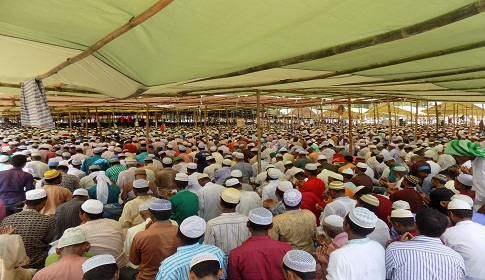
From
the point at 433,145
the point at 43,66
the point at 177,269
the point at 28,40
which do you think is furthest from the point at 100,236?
the point at 433,145

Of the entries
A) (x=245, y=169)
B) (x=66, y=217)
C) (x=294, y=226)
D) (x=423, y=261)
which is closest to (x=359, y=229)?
(x=423, y=261)

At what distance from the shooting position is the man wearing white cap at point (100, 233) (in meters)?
3.11

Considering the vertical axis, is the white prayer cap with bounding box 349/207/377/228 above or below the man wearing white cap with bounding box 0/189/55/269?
above

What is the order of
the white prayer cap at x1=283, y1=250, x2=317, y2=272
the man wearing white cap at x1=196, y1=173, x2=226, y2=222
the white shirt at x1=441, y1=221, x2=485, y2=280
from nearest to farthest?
the white prayer cap at x1=283, y1=250, x2=317, y2=272
the white shirt at x1=441, y1=221, x2=485, y2=280
the man wearing white cap at x1=196, y1=173, x2=226, y2=222

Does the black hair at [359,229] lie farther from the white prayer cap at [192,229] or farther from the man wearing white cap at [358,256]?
the white prayer cap at [192,229]

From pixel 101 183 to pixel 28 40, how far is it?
2.84 m

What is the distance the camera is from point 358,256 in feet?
7.20

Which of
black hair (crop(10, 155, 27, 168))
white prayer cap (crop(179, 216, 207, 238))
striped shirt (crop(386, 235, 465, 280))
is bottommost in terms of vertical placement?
striped shirt (crop(386, 235, 465, 280))

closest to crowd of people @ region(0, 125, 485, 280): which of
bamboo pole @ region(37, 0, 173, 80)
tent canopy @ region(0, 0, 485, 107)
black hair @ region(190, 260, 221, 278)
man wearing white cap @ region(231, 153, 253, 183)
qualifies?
black hair @ region(190, 260, 221, 278)

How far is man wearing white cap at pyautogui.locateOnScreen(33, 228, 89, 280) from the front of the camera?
2.33 m

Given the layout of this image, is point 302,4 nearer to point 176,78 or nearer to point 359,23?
point 359,23

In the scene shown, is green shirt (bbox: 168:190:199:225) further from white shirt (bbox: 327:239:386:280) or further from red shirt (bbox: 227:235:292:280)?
white shirt (bbox: 327:239:386:280)

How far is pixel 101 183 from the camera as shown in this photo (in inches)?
201

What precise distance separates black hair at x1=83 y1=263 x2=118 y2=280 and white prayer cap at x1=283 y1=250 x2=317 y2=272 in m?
1.18
